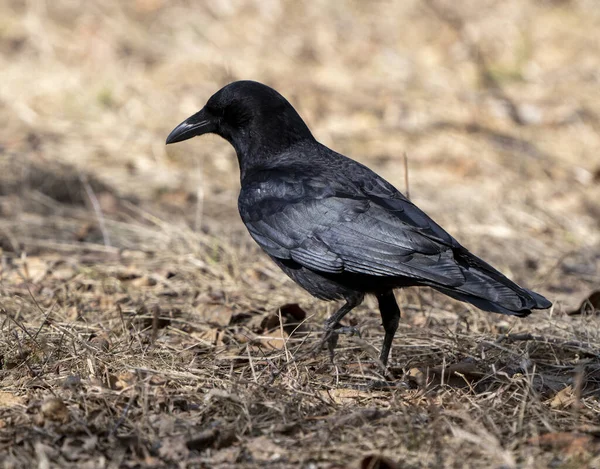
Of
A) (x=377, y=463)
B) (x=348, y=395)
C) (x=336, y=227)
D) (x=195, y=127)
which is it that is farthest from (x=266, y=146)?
(x=377, y=463)

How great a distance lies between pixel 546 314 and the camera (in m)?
4.92

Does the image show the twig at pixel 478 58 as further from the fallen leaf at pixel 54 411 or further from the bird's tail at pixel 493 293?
the fallen leaf at pixel 54 411

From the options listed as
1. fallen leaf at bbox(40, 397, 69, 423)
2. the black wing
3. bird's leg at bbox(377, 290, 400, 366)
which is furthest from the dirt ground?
the black wing

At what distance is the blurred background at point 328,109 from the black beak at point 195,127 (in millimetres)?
1153

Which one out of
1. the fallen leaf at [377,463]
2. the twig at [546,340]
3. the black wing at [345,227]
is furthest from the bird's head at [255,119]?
the fallen leaf at [377,463]

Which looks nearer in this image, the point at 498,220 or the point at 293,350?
the point at 293,350

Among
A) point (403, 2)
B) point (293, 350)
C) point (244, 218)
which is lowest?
point (293, 350)

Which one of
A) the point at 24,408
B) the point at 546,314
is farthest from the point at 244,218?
the point at 546,314

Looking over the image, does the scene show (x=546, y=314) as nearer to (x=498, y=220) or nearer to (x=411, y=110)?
(x=498, y=220)

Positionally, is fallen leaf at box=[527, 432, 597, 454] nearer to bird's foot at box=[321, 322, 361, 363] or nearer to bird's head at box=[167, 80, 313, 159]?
bird's foot at box=[321, 322, 361, 363]

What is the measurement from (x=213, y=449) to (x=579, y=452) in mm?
1231

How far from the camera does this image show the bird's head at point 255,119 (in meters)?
4.54

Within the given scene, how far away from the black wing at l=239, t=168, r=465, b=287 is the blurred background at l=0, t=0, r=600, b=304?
172 cm

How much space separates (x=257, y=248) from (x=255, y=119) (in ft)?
5.66
